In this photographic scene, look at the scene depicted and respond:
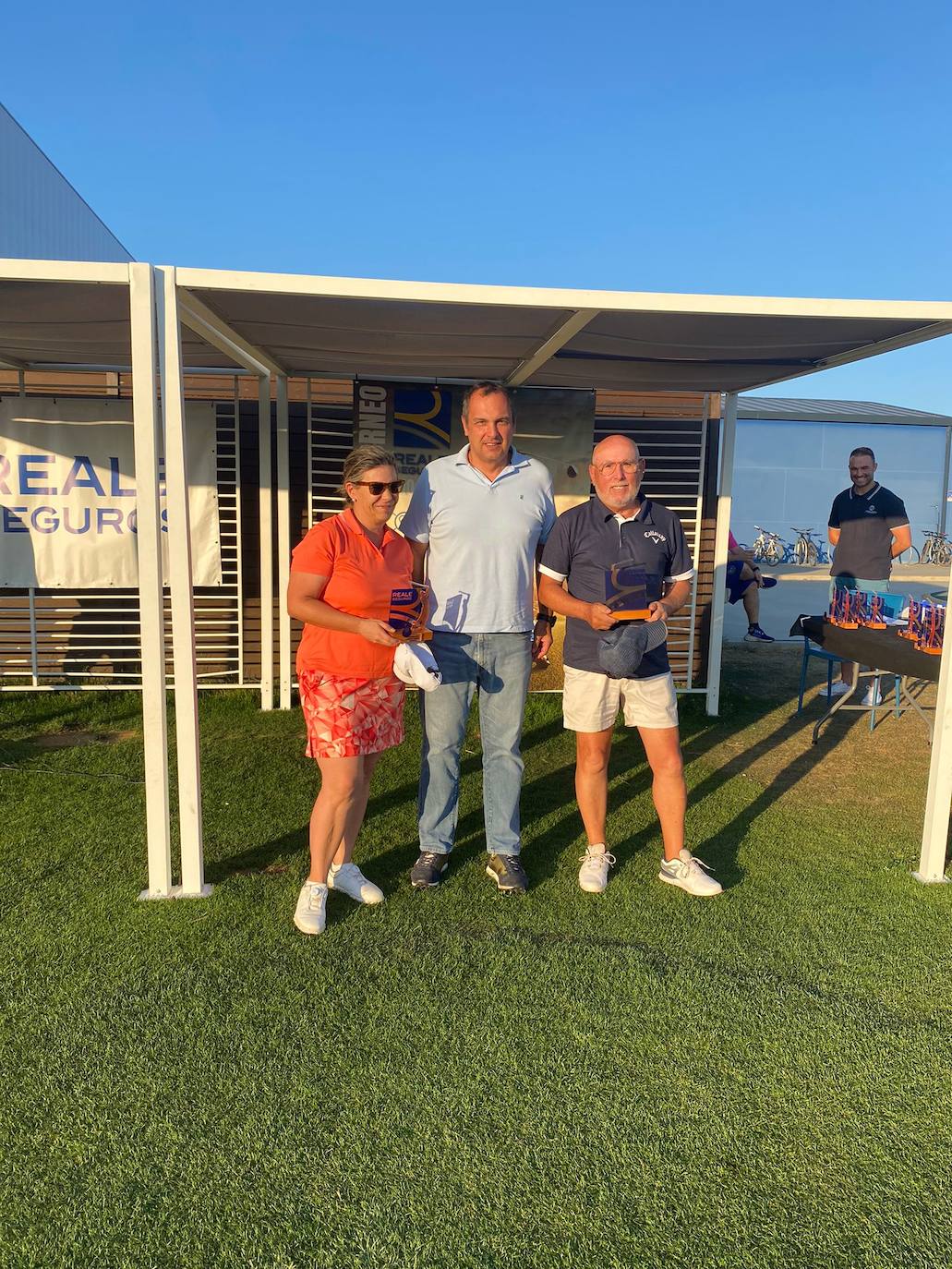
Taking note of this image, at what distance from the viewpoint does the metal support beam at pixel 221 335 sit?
3.56 meters

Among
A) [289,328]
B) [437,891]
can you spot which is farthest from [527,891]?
[289,328]

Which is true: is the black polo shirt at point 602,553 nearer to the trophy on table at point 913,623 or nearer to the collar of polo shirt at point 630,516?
the collar of polo shirt at point 630,516

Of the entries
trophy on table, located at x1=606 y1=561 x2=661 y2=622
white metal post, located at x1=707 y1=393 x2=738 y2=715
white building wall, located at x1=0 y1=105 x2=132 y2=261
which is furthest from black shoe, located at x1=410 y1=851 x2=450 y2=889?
white building wall, located at x1=0 y1=105 x2=132 y2=261

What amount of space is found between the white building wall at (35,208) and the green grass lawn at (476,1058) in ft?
38.3

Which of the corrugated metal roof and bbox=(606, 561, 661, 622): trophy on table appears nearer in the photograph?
bbox=(606, 561, 661, 622): trophy on table

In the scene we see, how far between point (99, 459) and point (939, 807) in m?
6.02

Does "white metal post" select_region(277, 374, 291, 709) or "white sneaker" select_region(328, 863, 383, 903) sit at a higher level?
"white metal post" select_region(277, 374, 291, 709)

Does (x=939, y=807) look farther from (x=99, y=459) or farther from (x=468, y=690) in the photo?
(x=99, y=459)

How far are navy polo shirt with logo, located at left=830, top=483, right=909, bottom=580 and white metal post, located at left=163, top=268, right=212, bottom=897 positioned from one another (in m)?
4.71

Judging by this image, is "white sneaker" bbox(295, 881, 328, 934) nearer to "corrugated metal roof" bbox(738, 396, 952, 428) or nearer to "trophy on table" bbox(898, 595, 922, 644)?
"trophy on table" bbox(898, 595, 922, 644)

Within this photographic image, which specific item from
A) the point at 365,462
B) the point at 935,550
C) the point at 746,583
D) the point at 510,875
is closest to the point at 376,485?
the point at 365,462

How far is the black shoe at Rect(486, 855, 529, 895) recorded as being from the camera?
3469 mm

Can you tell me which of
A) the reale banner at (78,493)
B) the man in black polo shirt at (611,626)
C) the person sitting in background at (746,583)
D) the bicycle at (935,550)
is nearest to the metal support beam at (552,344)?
the man in black polo shirt at (611,626)

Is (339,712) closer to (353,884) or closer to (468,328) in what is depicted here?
(353,884)
